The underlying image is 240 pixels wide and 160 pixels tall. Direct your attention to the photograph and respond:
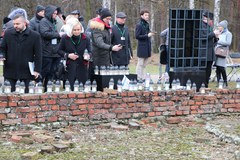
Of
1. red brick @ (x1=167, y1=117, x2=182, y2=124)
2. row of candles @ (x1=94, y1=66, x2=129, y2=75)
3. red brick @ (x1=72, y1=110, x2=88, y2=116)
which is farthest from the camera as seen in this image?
row of candles @ (x1=94, y1=66, x2=129, y2=75)

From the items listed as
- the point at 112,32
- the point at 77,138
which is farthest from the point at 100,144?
the point at 112,32

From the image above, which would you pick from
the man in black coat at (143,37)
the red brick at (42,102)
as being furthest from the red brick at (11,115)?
the man in black coat at (143,37)

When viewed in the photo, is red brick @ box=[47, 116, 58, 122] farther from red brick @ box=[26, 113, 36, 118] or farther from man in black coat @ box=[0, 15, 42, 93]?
man in black coat @ box=[0, 15, 42, 93]

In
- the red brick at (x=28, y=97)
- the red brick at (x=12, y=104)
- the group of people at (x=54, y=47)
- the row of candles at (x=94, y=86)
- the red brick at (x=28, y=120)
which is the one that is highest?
the group of people at (x=54, y=47)

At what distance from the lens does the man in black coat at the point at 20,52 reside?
25.8 ft

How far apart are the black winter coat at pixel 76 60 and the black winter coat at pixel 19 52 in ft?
2.94

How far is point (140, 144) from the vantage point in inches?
274

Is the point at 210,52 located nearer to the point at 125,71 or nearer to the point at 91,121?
the point at 125,71

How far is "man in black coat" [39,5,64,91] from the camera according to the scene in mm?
10250

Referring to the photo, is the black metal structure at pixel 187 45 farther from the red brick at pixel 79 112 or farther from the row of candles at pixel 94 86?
the red brick at pixel 79 112

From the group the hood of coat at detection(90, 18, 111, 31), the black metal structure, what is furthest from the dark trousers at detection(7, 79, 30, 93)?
the black metal structure

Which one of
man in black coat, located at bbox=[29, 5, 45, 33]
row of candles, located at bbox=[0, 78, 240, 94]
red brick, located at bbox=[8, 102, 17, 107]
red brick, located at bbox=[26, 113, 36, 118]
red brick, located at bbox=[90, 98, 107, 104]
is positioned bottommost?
red brick, located at bbox=[26, 113, 36, 118]

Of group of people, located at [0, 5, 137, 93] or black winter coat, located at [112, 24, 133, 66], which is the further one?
black winter coat, located at [112, 24, 133, 66]

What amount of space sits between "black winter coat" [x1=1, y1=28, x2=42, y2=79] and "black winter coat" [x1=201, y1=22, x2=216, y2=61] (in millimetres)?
3887
